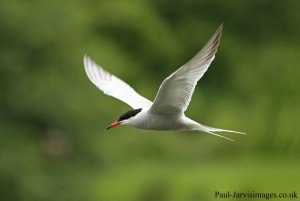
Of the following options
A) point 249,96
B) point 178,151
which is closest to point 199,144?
point 178,151

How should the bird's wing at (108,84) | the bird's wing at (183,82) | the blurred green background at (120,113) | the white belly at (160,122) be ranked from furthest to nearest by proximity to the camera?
1. the blurred green background at (120,113)
2. the bird's wing at (108,84)
3. the white belly at (160,122)
4. the bird's wing at (183,82)

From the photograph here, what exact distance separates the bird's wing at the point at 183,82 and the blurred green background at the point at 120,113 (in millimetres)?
1267

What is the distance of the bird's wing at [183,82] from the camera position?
4.30m

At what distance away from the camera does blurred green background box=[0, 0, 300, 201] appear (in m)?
7.69

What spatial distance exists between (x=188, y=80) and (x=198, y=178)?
4.09m

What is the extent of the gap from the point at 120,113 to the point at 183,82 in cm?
643

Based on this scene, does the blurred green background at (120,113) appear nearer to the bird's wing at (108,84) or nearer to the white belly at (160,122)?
the bird's wing at (108,84)

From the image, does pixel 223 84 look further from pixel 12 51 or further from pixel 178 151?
pixel 12 51

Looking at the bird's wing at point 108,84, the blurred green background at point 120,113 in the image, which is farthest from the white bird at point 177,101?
the blurred green background at point 120,113

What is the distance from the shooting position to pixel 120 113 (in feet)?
35.7

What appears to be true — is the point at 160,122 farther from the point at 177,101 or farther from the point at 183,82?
the point at 183,82

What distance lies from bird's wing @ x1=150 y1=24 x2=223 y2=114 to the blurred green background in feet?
4.16

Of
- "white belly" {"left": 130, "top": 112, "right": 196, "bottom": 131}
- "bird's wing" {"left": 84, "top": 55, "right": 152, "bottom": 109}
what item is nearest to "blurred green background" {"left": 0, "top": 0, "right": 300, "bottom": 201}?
"bird's wing" {"left": 84, "top": 55, "right": 152, "bottom": 109}

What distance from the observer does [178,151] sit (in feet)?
35.3
